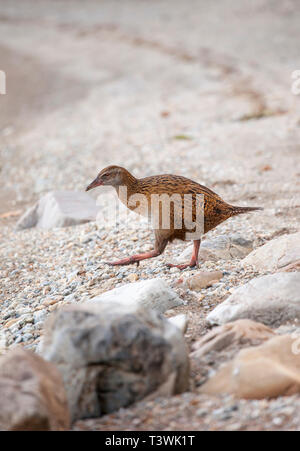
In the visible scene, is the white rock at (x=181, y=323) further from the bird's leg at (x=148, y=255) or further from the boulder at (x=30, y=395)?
the bird's leg at (x=148, y=255)

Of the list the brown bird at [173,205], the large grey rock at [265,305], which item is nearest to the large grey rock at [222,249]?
the brown bird at [173,205]

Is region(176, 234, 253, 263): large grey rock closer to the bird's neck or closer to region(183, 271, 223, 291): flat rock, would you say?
→ region(183, 271, 223, 291): flat rock

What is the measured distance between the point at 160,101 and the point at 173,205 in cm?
886

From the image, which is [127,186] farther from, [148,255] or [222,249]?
[222,249]

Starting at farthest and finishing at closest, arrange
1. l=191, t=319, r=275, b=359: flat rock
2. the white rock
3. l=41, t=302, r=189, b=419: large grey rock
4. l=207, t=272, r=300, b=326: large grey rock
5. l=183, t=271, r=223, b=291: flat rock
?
l=183, t=271, r=223, b=291: flat rock → l=207, t=272, r=300, b=326: large grey rock → the white rock → l=191, t=319, r=275, b=359: flat rock → l=41, t=302, r=189, b=419: large grey rock

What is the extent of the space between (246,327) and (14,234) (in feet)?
14.4

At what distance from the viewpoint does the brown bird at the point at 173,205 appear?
16.9ft

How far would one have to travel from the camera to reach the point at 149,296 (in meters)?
4.52

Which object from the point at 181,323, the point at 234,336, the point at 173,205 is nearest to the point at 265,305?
the point at 234,336

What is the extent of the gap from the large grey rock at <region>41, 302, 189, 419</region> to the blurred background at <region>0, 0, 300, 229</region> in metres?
3.44

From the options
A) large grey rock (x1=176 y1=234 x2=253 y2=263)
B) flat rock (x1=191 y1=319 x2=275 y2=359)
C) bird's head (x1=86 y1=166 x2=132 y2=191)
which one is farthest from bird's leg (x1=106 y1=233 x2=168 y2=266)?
flat rock (x1=191 y1=319 x2=275 y2=359)

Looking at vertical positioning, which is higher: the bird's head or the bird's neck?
the bird's head

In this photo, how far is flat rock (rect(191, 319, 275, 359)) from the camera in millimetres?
3793

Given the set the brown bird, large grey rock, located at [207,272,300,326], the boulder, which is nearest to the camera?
the boulder
